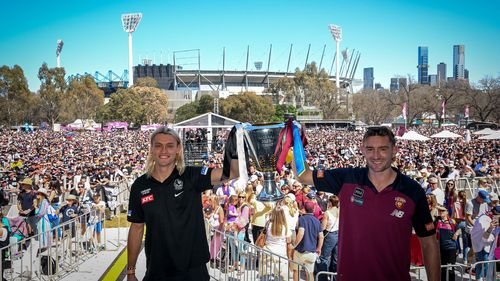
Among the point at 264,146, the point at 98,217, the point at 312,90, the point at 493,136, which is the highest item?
the point at 312,90

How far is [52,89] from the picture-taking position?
59000 millimetres

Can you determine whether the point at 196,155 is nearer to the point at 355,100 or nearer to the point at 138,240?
the point at 138,240

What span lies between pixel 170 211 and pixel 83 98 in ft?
243

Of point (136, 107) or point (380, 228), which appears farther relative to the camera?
point (136, 107)

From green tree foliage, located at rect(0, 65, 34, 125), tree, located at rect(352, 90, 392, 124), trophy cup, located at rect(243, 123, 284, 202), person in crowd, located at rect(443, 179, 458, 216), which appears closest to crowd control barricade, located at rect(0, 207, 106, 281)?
trophy cup, located at rect(243, 123, 284, 202)

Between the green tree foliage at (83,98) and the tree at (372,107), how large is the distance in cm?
5126

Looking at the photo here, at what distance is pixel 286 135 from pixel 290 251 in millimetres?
3998

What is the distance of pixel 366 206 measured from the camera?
2.46m

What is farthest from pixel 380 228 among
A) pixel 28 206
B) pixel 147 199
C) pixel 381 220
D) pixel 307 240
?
pixel 28 206

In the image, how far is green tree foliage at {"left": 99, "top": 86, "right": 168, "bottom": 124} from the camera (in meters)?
70.8

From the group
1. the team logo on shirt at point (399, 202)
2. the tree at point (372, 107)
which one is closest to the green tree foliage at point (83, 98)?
the tree at point (372, 107)

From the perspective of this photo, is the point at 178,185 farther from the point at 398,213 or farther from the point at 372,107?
the point at 372,107

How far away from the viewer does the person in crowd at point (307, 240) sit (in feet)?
20.2

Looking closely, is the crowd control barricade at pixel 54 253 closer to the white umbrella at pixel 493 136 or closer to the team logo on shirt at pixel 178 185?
the team logo on shirt at pixel 178 185
